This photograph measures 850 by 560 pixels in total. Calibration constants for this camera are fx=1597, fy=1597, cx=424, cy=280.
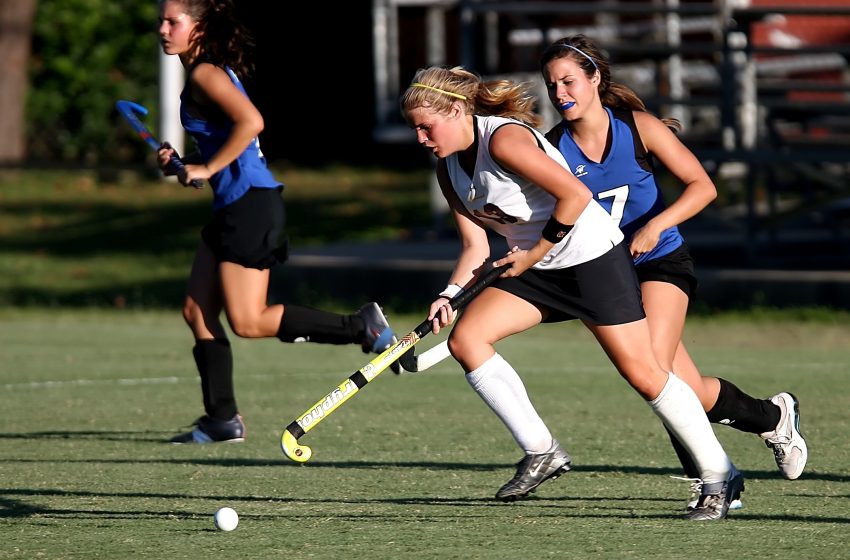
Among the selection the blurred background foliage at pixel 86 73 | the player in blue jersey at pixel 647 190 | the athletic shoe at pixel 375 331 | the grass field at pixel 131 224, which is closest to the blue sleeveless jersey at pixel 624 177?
the player in blue jersey at pixel 647 190

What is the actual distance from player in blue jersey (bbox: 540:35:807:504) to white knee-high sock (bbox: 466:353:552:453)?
1.61 feet

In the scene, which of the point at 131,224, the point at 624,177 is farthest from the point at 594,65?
the point at 131,224

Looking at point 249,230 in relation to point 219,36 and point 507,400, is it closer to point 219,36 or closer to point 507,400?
point 219,36

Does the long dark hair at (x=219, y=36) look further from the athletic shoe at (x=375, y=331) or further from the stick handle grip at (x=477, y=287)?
the stick handle grip at (x=477, y=287)

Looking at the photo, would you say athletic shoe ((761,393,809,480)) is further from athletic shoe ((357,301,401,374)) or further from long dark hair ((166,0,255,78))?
long dark hair ((166,0,255,78))

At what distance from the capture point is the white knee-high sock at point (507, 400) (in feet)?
17.6

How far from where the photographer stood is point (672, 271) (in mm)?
5645

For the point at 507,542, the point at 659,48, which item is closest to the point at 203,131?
the point at 507,542

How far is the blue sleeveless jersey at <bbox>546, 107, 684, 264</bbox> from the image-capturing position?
563 centimetres

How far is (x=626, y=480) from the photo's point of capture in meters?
5.99

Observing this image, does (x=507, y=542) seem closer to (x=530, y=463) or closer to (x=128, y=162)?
(x=530, y=463)

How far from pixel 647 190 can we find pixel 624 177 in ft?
0.38

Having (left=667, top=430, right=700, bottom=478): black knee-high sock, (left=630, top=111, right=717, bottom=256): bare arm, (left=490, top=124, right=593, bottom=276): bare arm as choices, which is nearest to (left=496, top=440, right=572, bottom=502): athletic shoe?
(left=667, top=430, right=700, bottom=478): black knee-high sock

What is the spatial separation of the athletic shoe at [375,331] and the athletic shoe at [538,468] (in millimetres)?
1943
